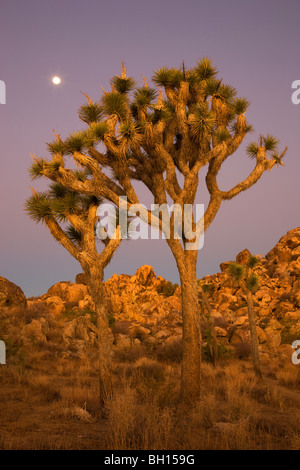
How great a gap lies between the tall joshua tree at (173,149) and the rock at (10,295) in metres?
10.4

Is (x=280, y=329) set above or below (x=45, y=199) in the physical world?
below

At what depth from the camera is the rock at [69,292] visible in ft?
104

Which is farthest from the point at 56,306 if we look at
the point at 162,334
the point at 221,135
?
the point at 221,135

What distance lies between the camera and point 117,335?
22.3 metres

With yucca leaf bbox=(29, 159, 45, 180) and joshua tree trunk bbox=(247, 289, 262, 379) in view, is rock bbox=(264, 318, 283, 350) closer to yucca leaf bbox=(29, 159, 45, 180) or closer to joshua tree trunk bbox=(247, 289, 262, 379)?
joshua tree trunk bbox=(247, 289, 262, 379)

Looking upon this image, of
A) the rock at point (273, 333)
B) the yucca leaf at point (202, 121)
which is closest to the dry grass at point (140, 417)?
the yucca leaf at point (202, 121)

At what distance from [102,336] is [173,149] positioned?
556 cm

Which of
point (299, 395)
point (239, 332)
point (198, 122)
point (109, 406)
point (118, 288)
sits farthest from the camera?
point (118, 288)

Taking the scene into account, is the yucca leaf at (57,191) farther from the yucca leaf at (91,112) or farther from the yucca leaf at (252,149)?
the yucca leaf at (252,149)

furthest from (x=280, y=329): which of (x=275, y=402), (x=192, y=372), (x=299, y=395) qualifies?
(x=192, y=372)

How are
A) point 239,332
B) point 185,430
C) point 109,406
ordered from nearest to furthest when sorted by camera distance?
point 185,430 → point 109,406 → point 239,332

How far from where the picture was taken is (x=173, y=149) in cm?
995

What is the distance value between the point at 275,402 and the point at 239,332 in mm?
13148
